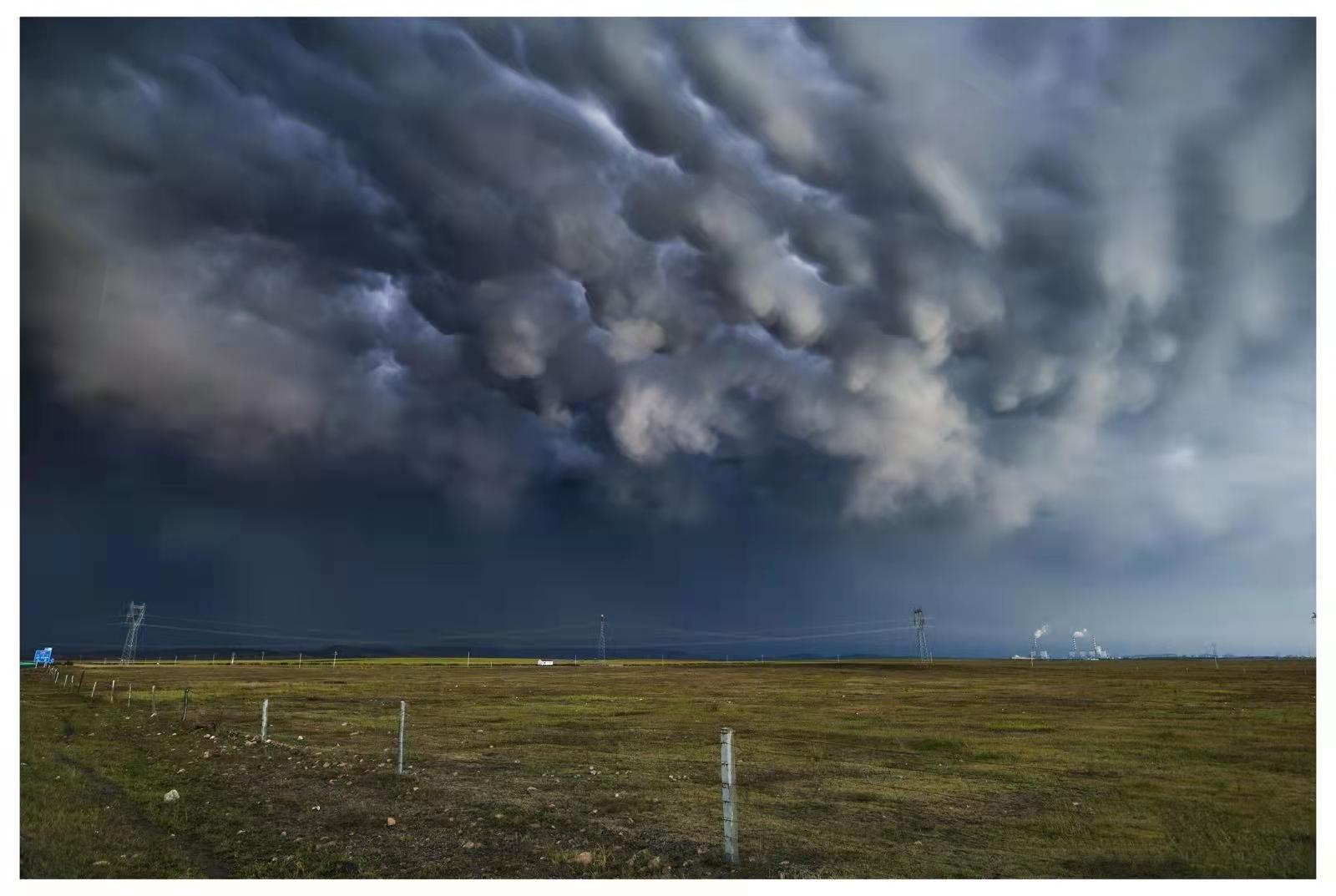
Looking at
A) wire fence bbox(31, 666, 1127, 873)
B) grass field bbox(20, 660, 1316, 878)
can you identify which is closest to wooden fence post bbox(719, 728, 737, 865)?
wire fence bbox(31, 666, 1127, 873)

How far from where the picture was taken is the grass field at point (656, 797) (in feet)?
53.7

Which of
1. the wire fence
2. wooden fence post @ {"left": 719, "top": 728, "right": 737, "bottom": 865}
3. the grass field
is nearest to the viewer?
wooden fence post @ {"left": 719, "top": 728, "right": 737, "bottom": 865}

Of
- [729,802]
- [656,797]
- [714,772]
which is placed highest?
[729,802]

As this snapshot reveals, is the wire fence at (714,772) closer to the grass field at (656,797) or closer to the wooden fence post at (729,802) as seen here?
the wooden fence post at (729,802)

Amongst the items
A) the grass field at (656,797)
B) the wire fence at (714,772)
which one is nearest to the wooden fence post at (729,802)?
the wire fence at (714,772)

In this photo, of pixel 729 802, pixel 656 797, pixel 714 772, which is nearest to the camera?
pixel 729 802

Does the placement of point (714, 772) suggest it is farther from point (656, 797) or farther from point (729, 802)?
point (729, 802)

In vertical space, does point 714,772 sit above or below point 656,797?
below

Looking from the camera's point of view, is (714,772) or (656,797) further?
(714,772)

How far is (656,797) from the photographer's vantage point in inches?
931

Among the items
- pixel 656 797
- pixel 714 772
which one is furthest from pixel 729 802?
pixel 714 772

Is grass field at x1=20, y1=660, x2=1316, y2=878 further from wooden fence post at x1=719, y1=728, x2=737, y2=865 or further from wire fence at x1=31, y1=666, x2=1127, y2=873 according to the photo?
wooden fence post at x1=719, y1=728, x2=737, y2=865

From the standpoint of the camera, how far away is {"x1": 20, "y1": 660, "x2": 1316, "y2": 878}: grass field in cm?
1636

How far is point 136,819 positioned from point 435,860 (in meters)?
9.28
